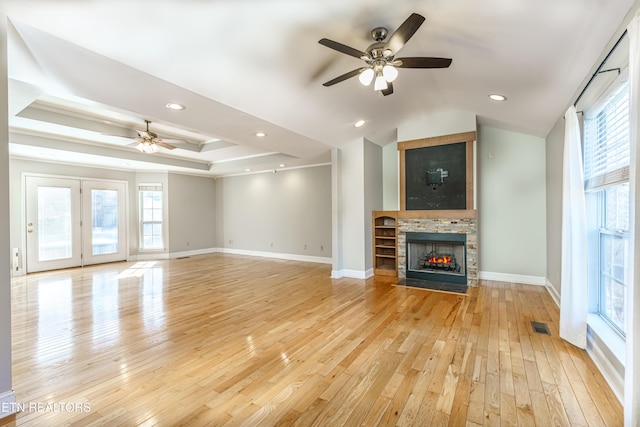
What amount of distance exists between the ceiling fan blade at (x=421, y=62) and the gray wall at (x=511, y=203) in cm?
338

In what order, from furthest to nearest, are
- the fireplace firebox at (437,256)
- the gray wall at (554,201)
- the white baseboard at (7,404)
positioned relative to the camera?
the fireplace firebox at (437,256) → the gray wall at (554,201) → the white baseboard at (7,404)

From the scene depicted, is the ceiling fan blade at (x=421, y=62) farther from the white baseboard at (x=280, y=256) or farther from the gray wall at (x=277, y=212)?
the white baseboard at (x=280, y=256)

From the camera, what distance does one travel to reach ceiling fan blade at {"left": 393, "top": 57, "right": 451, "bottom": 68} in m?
2.41

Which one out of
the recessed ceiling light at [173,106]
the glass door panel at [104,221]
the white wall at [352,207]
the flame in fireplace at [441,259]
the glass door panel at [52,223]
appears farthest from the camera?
the glass door panel at [104,221]

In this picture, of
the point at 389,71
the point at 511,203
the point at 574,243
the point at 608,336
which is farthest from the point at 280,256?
the point at 608,336

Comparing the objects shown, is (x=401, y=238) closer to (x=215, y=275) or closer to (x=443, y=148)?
(x=443, y=148)

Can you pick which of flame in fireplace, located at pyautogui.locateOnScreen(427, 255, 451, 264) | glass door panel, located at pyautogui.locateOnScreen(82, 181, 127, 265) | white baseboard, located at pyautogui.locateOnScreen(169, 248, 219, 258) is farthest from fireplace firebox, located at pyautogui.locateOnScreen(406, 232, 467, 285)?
glass door panel, located at pyautogui.locateOnScreen(82, 181, 127, 265)

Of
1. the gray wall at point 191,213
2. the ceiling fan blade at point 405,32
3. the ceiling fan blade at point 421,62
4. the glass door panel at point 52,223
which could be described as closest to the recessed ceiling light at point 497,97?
the ceiling fan blade at point 421,62

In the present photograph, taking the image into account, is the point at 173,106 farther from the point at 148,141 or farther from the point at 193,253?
the point at 193,253

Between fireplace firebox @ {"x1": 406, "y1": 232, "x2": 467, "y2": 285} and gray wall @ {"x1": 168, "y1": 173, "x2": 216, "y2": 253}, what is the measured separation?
655cm

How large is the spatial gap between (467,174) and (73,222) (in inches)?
338

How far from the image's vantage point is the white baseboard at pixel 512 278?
493 cm

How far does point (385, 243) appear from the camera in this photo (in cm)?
598

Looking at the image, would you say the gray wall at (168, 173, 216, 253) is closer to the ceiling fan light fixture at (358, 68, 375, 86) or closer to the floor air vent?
the ceiling fan light fixture at (358, 68, 375, 86)
